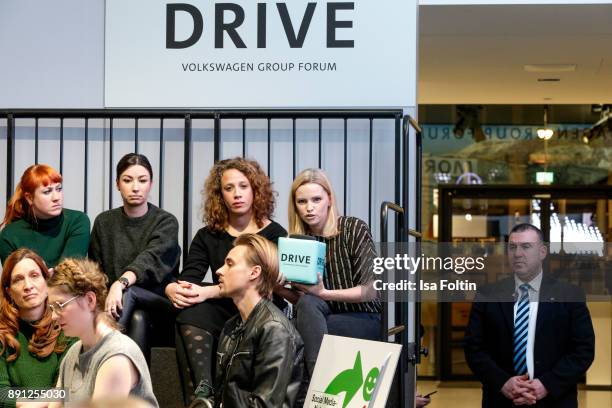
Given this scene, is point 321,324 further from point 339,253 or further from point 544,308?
point 544,308

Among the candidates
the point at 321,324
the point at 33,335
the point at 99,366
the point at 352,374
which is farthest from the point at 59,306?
the point at 321,324

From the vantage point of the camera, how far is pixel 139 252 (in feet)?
18.2

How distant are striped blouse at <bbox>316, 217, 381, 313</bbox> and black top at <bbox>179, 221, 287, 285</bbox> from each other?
0.84 ft

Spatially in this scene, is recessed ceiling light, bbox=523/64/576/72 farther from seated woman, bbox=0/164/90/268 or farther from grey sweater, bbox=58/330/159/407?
grey sweater, bbox=58/330/159/407

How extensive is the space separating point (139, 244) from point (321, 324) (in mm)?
1133

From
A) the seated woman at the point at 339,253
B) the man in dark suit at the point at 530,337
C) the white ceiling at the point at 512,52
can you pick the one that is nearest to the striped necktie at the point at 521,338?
the man in dark suit at the point at 530,337

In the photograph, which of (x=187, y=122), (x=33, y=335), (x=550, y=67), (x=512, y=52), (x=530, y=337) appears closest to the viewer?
(x=33, y=335)

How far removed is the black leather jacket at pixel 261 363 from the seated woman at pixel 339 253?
807 mm

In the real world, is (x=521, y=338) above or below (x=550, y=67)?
below

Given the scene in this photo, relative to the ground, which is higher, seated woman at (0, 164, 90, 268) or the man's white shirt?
seated woman at (0, 164, 90, 268)

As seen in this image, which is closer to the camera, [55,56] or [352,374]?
[352,374]

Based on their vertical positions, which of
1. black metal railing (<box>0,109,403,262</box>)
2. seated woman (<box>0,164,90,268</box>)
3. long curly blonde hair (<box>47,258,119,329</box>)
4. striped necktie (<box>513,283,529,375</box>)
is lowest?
striped necktie (<box>513,283,529,375</box>)

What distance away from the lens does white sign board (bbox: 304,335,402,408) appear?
13.7 ft

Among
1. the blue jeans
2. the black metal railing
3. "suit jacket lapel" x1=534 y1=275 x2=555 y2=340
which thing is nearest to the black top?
the blue jeans
